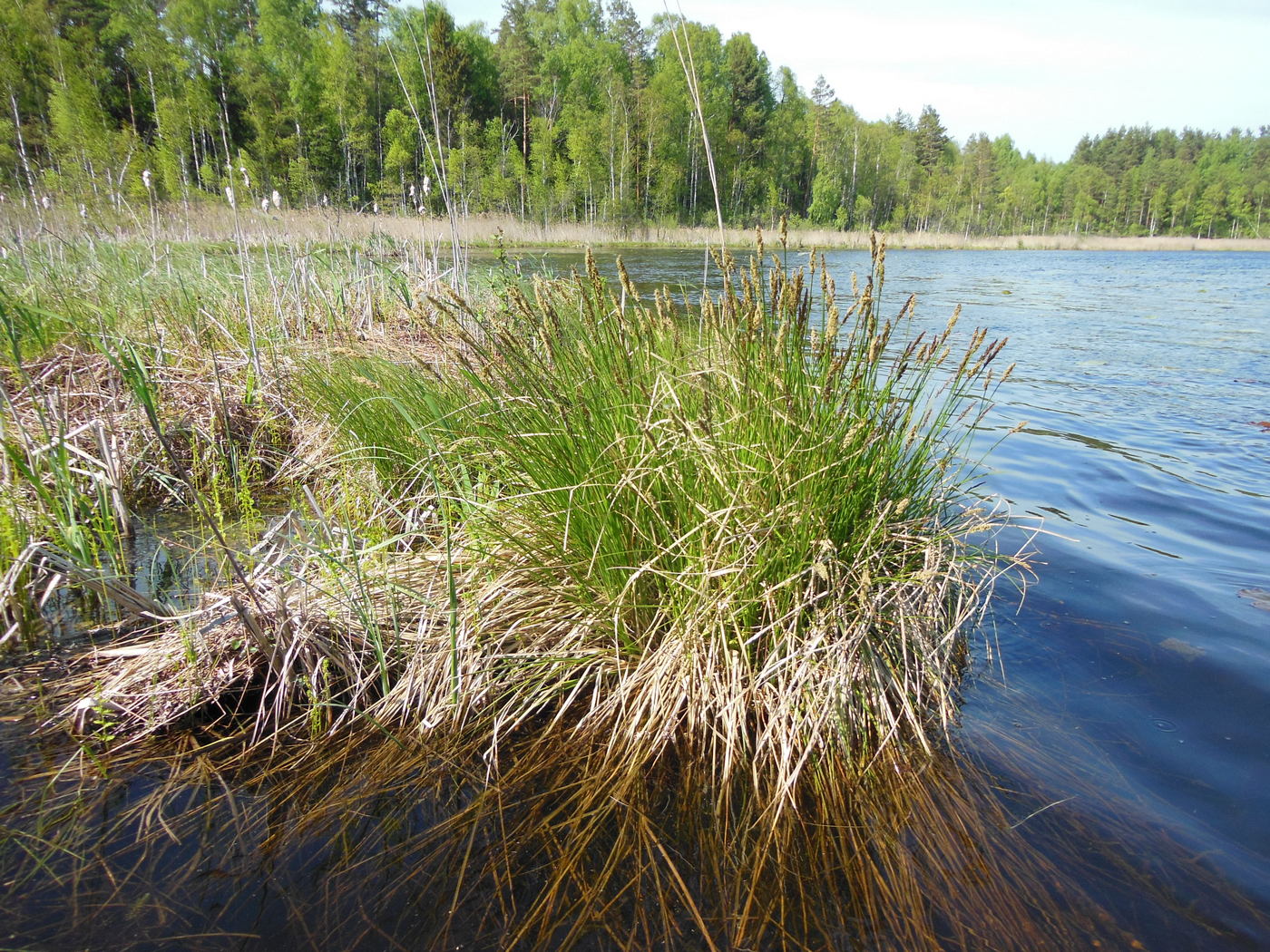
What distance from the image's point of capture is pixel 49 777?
2049 mm

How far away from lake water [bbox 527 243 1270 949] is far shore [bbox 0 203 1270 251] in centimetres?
195

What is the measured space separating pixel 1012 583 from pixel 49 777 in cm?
412

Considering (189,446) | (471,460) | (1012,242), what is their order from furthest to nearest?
(1012,242)
(189,446)
(471,460)

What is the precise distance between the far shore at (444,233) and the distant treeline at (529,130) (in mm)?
723

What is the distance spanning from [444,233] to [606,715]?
1693cm

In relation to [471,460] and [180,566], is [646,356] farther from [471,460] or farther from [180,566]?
[180,566]

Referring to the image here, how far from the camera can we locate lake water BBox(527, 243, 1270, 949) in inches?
84.3

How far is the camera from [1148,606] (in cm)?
336

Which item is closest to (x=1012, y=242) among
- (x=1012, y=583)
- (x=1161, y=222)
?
(x=1161, y=222)

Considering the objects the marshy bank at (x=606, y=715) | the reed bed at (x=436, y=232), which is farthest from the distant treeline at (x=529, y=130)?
the marshy bank at (x=606, y=715)

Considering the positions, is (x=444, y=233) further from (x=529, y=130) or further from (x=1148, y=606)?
(x=529, y=130)

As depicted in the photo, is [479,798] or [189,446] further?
[189,446]

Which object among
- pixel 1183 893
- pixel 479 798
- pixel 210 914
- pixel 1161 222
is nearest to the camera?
pixel 210 914

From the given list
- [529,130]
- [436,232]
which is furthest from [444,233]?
[529,130]
